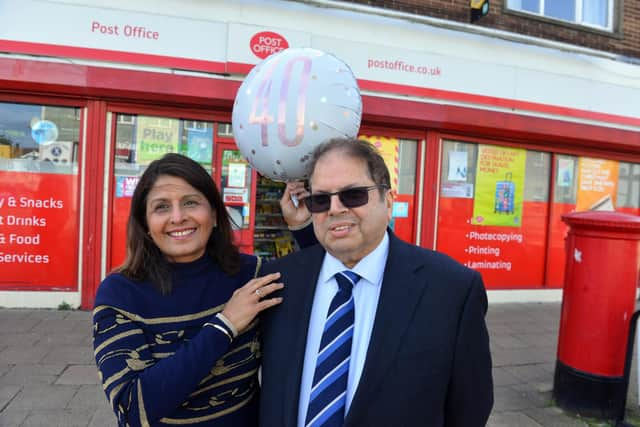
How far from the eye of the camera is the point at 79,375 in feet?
12.8

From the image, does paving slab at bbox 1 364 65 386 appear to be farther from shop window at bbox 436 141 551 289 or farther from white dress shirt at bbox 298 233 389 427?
shop window at bbox 436 141 551 289

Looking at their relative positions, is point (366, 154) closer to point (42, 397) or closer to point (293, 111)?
point (293, 111)

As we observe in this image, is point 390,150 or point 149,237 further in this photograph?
point 390,150

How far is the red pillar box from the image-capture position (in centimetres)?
348

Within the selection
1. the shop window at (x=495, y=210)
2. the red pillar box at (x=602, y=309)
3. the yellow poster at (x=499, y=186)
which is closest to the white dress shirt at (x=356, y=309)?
the red pillar box at (x=602, y=309)

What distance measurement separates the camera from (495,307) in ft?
22.9

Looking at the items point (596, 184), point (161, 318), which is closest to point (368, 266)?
point (161, 318)

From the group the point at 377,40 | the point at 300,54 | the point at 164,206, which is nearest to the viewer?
the point at 164,206

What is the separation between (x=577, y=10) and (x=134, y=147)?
26.8 feet

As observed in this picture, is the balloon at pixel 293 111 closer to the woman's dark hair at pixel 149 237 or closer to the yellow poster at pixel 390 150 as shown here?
the woman's dark hair at pixel 149 237

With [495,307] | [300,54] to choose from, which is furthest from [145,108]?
[495,307]

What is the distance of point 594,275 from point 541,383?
1.32 meters

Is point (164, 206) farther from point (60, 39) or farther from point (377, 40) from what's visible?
point (377, 40)

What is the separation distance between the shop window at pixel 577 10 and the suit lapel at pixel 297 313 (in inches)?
308
